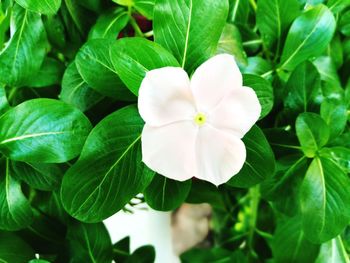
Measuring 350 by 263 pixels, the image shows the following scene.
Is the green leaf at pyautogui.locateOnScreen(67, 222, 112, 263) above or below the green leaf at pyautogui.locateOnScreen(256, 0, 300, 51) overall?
below

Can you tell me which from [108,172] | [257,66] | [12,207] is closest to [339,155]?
[257,66]

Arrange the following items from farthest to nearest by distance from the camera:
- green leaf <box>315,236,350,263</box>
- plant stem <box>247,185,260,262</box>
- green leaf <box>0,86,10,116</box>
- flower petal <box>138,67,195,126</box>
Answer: plant stem <box>247,185,260,262</box> < green leaf <box>315,236,350,263</box> < green leaf <box>0,86,10,116</box> < flower petal <box>138,67,195,126</box>

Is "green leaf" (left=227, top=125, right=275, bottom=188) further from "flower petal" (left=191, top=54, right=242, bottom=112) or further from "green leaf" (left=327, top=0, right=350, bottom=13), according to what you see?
"green leaf" (left=327, top=0, right=350, bottom=13)

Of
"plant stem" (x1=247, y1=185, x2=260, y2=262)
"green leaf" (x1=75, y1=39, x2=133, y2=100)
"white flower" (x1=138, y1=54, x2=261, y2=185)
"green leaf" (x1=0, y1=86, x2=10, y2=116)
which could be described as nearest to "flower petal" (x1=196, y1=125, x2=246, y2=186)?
"white flower" (x1=138, y1=54, x2=261, y2=185)

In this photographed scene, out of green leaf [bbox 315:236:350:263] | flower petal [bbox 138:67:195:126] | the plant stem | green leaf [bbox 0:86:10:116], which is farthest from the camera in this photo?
the plant stem

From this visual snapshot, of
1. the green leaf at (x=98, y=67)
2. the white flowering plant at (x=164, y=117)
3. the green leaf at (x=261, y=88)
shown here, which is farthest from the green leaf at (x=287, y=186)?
the green leaf at (x=98, y=67)

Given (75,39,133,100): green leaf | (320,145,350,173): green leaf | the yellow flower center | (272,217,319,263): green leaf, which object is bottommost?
(272,217,319,263): green leaf

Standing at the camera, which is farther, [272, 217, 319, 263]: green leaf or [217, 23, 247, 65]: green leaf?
[272, 217, 319, 263]: green leaf
